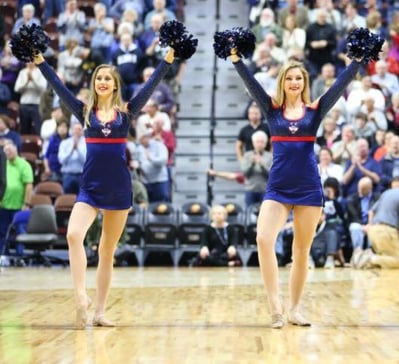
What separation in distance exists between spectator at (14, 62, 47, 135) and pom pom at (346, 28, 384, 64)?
9980 millimetres

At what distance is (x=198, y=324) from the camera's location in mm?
7102

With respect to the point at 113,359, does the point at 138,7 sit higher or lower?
higher

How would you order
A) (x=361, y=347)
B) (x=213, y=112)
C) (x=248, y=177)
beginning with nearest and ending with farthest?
(x=361, y=347)
(x=248, y=177)
(x=213, y=112)

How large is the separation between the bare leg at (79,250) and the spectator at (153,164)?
26.6 feet

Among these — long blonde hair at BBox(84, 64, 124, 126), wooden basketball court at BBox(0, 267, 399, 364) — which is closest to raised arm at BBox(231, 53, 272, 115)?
long blonde hair at BBox(84, 64, 124, 126)

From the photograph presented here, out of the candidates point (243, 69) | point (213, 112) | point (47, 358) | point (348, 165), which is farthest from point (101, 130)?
point (213, 112)

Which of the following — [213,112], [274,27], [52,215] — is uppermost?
[274,27]

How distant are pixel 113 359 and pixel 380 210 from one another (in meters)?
8.70

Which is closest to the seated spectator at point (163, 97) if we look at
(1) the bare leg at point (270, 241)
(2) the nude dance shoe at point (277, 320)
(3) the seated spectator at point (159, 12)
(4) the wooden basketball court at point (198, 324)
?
(3) the seated spectator at point (159, 12)

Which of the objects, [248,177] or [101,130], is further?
[248,177]

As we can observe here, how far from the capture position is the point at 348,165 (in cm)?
1495

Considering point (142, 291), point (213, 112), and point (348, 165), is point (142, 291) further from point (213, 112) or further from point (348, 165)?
point (213, 112)

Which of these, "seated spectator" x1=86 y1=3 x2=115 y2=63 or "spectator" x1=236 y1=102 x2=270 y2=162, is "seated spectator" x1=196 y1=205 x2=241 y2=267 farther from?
"seated spectator" x1=86 y1=3 x2=115 y2=63

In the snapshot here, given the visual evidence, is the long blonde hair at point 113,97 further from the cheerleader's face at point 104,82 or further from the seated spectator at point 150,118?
the seated spectator at point 150,118
